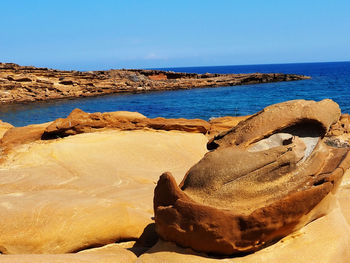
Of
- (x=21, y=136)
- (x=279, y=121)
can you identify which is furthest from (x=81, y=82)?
(x=279, y=121)

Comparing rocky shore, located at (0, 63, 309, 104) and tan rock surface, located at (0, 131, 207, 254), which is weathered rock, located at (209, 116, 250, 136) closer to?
tan rock surface, located at (0, 131, 207, 254)

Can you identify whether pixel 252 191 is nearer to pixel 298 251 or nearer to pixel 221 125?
pixel 298 251

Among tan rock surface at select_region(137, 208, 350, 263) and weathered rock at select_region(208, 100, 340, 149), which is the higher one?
weathered rock at select_region(208, 100, 340, 149)

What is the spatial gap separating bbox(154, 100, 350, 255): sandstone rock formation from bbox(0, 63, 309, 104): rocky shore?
28.1 m

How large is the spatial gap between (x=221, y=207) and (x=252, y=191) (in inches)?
11.3

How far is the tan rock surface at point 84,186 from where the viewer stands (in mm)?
3369

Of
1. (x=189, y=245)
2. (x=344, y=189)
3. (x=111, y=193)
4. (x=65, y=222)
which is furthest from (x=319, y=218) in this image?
(x=111, y=193)

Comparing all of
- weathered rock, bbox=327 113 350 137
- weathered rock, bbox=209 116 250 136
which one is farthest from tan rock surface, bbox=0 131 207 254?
weathered rock, bbox=327 113 350 137

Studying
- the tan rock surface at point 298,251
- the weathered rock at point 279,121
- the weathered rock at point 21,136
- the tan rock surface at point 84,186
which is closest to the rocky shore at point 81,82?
the weathered rock at point 21,136

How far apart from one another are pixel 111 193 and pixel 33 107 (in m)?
22.4

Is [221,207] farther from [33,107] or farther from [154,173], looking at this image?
[33,107]

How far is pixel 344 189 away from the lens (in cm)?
467

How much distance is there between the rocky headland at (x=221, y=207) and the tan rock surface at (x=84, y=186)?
1 cm

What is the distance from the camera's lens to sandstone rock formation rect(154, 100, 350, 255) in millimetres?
2641
